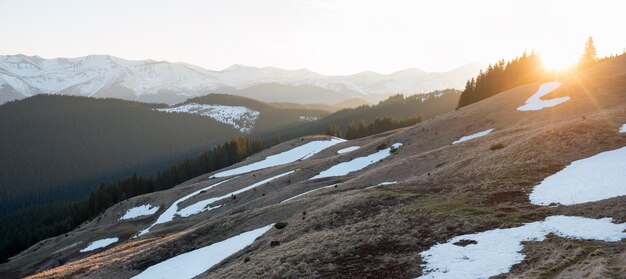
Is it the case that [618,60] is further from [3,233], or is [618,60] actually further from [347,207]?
[3,233]

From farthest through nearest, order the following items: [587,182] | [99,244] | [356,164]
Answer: [99,244] → [356,164] → [587,182]

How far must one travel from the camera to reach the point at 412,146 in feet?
173

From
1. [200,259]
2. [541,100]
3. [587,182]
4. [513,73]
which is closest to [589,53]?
[513,73]

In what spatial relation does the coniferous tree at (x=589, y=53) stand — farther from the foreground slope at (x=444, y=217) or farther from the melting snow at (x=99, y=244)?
the melting snow at (x=99, y=244)

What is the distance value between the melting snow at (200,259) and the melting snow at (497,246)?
1490 cm

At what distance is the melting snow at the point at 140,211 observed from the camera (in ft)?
247

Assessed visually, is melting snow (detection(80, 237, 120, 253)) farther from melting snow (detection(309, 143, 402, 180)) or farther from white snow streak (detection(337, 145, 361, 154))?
white snow streak (detection(337, 145, 361, 154))

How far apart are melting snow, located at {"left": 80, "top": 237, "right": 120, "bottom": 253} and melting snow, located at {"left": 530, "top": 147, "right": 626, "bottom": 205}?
176ft

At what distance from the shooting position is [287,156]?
10481 centimetres

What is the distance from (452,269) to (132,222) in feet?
210

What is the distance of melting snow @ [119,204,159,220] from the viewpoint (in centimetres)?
7531

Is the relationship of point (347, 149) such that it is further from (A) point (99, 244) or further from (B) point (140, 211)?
(A) point (99, 244)

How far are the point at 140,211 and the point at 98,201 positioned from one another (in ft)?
163

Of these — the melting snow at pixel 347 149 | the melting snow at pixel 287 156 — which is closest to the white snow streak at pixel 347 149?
the melting snow at pixel 347 149
